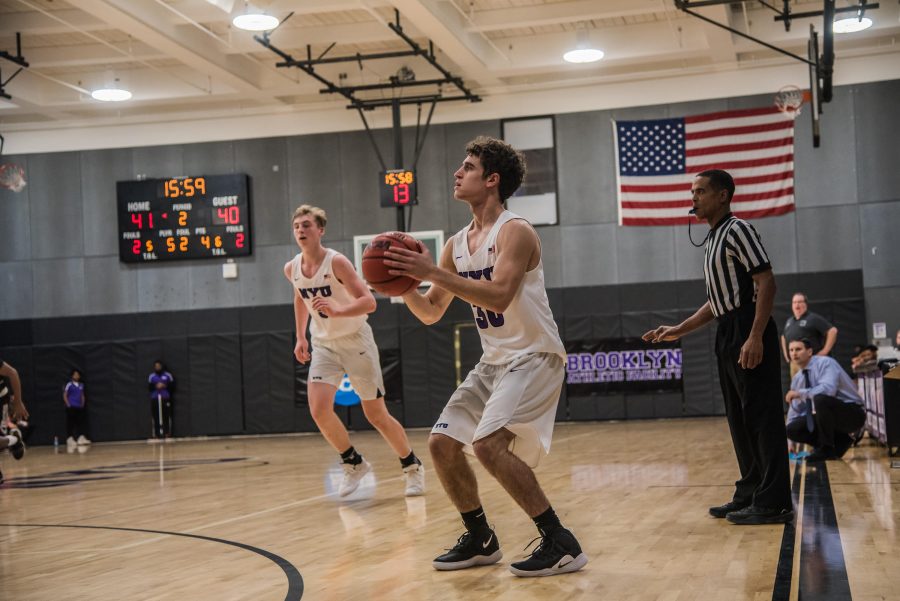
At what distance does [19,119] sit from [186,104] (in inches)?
131

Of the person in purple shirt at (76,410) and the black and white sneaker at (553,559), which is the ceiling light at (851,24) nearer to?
the black and white sneaker at (553,559)

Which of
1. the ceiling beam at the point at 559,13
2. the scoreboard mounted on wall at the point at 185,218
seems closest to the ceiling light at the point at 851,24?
the ceiling beam at the point at 559,13

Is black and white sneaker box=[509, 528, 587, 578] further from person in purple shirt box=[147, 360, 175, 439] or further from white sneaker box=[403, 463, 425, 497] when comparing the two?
person in purple shirt box=[147, 360, 175, 439]

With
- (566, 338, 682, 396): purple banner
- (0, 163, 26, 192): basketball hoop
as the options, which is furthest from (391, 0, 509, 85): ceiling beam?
(0, 163, 26, 192): basketball hoop

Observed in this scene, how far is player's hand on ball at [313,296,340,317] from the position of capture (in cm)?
697

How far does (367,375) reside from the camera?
7355 millimetres

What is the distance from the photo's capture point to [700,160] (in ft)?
56.3

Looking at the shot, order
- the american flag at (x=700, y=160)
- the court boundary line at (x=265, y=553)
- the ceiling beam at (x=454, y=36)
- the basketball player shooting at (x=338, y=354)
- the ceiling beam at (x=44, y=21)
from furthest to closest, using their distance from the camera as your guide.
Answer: the american flag at (x=700, y=160) → the ceiling beam at (x=44, y=21) → the ceiling beam at (x=454, y=36) → the basketball player shooting at (x=338, y=354) → the court boundary line at (x=265, y=553)

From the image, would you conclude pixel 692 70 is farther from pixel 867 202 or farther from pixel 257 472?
pixel 257 472

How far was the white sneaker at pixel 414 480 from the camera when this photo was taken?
7262mm

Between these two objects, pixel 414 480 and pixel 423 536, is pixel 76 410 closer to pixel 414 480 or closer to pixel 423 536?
pixel 414 480

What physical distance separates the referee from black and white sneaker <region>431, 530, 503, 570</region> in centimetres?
153

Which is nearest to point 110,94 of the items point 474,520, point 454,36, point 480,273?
point 454,36

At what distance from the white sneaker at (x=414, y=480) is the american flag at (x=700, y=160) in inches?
417
